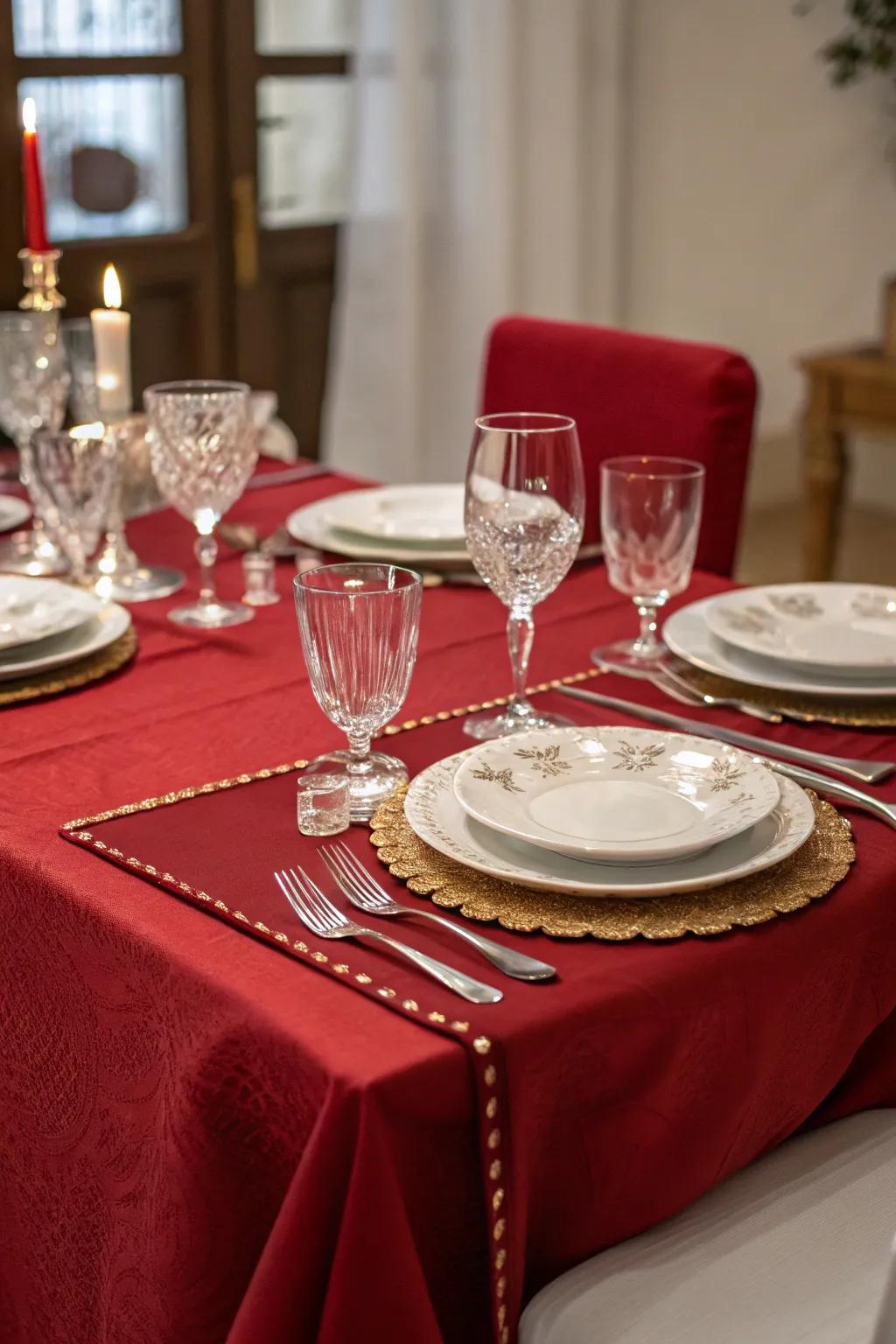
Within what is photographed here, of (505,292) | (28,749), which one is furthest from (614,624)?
(505,292)

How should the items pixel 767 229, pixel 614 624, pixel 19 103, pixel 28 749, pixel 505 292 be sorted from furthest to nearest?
pixel 767 229 < pixel 505 292 < pixel 19 103 < pixel 614 624 < pixel 28 749

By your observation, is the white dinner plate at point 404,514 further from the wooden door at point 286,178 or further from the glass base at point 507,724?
the wooden door at point 286,178

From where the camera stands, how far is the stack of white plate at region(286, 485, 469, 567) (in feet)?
5.21

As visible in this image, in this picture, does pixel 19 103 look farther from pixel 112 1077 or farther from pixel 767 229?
pixel 112 1077

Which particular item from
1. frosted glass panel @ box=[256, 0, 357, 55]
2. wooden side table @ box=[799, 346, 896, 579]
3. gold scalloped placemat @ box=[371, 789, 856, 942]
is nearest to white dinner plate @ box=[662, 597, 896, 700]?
gold scalloped placemat @ box=[371, 789, 856, 942]

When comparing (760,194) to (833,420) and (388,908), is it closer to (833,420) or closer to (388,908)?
(833,420)

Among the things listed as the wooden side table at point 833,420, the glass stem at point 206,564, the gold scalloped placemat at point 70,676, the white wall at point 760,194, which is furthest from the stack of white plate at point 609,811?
the white wall at point 760,194

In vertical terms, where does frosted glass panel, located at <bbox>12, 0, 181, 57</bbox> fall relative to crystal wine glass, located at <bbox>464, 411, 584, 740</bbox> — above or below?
above

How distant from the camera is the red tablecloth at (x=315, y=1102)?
0.75 meters

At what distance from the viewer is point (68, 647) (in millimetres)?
1330

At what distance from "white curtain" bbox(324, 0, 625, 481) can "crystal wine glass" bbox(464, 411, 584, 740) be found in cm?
293

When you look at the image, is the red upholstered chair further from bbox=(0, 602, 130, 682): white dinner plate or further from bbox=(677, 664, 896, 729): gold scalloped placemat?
bbox=(0, 602, 130, 682): white dinner plate

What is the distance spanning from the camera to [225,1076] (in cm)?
81

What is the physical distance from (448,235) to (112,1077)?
350 centimetres
